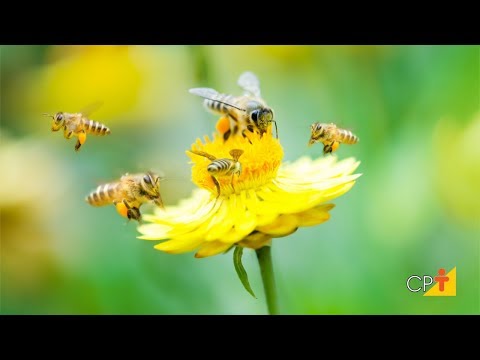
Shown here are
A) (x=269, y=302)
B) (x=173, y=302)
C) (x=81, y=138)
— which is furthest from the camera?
(x=173, y=302)

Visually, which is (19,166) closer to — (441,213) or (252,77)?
(252,77)

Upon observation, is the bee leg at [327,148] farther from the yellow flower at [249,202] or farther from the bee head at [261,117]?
the bee head at [261,117]

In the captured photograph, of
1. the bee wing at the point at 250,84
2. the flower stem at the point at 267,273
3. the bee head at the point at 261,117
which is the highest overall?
the bee wing at the point at 250,84

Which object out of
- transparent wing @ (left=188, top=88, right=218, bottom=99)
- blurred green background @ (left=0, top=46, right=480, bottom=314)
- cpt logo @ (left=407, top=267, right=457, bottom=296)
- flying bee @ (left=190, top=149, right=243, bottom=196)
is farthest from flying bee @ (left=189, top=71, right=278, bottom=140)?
cpt logo @ (left=407, top=267, right=457, bottom=296)

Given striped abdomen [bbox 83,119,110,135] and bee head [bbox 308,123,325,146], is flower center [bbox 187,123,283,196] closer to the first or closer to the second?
bee head [bbox 308,123,325,146]

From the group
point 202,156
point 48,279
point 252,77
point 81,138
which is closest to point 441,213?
point 252,77

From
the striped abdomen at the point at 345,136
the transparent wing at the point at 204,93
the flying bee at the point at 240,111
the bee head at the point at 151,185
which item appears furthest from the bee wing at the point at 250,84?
the bee head at the point at 151,185
